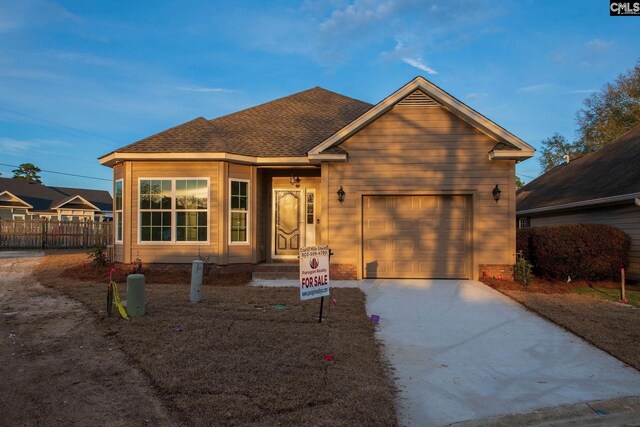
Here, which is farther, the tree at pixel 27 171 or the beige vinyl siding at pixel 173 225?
the tree at pixel 27 171

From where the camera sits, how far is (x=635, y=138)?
694 inches

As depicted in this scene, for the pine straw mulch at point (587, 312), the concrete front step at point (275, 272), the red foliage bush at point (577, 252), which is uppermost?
the red foliage bush at point (577, 252)

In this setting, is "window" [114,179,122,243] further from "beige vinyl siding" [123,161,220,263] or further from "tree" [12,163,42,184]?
"tree" [12,163,42,184]

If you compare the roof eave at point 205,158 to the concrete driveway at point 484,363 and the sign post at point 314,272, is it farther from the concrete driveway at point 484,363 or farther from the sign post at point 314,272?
the sign post at point 314,272

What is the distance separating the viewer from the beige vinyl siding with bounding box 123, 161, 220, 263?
38.8 feet

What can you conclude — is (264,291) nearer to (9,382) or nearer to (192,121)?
(9,382)

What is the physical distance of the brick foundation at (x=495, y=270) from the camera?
11141mm

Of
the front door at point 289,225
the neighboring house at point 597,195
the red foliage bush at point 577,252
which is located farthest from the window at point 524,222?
the front door at point 289,225

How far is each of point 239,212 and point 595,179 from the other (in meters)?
13.5

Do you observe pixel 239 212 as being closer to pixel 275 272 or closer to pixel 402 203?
pixel 275 272

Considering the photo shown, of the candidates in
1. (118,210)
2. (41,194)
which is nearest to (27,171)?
(41,194)

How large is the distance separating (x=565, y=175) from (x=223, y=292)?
18.5 m

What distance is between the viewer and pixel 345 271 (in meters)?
11.5

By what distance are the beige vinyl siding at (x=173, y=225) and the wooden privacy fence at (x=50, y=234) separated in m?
10.2
